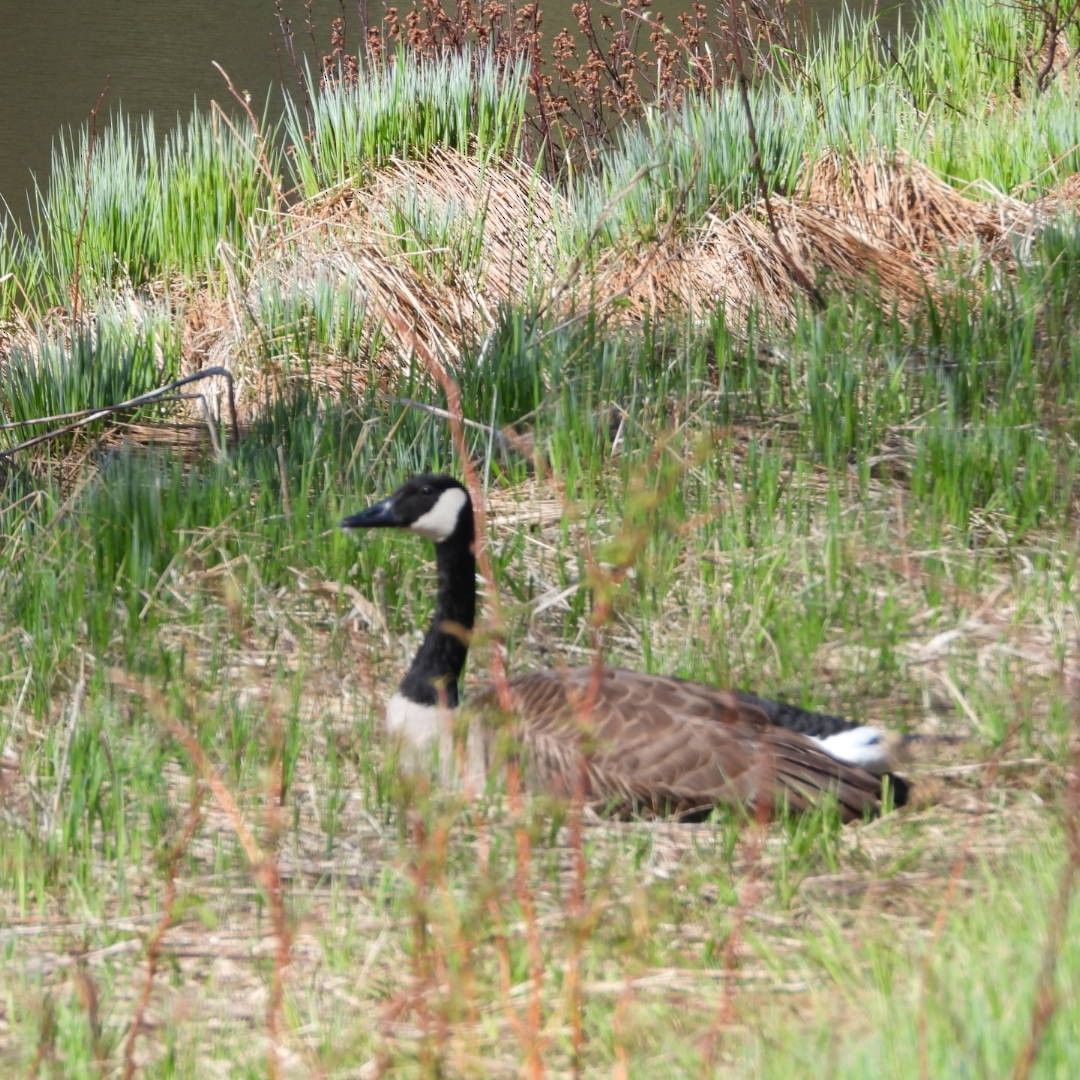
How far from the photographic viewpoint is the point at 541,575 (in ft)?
15.2

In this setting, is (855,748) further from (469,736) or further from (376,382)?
(376,382)

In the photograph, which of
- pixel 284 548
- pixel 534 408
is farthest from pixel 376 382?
pixel 284 548

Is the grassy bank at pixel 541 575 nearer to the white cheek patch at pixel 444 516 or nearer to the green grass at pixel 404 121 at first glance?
the green grass at pixel 404 121

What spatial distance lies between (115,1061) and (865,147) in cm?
674

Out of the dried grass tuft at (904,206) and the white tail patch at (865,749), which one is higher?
the dried grass tuft at (904,206)

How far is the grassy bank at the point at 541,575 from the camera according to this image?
2555mm

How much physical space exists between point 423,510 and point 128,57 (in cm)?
1459

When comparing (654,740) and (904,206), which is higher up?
(904,206)

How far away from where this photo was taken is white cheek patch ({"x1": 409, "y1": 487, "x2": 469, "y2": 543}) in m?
3.96

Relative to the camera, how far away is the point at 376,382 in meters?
6.13

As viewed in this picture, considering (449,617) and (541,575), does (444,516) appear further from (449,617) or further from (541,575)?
(541,575)

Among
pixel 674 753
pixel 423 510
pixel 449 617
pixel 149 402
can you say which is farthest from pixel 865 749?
pixel 149 402

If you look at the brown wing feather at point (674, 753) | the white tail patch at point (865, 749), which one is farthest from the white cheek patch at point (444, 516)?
the white tail patch at point (865, 749)

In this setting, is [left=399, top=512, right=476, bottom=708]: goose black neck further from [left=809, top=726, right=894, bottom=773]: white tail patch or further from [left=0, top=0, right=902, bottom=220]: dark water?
[left=0, top=0, right=902, bottom=220]: dark water
